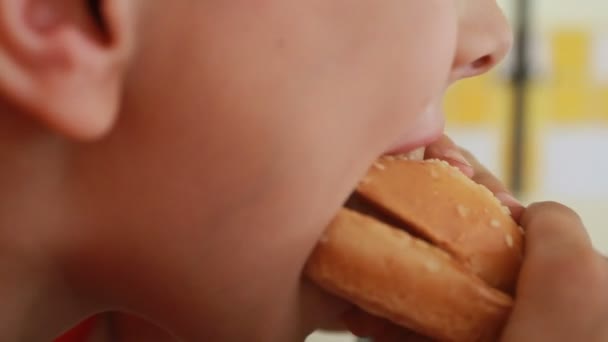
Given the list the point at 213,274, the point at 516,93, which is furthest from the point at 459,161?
the point at 516,93

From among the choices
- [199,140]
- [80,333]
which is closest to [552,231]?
[199,140]

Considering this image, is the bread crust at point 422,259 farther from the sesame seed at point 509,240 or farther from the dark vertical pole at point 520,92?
the dark vertical pole at point 520,92

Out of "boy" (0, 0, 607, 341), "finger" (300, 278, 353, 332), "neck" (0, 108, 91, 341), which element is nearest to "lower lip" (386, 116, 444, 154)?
"boy" (0, 0, 607, 341)

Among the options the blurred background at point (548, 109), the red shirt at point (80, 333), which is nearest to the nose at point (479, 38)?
the red shirt at point (80, 333)

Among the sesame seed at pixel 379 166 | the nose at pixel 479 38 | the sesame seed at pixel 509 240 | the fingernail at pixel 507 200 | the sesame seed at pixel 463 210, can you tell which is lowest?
the fingernail at pixel 507 200

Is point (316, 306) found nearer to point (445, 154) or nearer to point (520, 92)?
point (445, 154)

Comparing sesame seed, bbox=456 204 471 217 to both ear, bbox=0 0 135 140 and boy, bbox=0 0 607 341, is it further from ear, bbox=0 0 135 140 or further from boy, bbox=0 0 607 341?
ear, bbox=0 0 135 140
